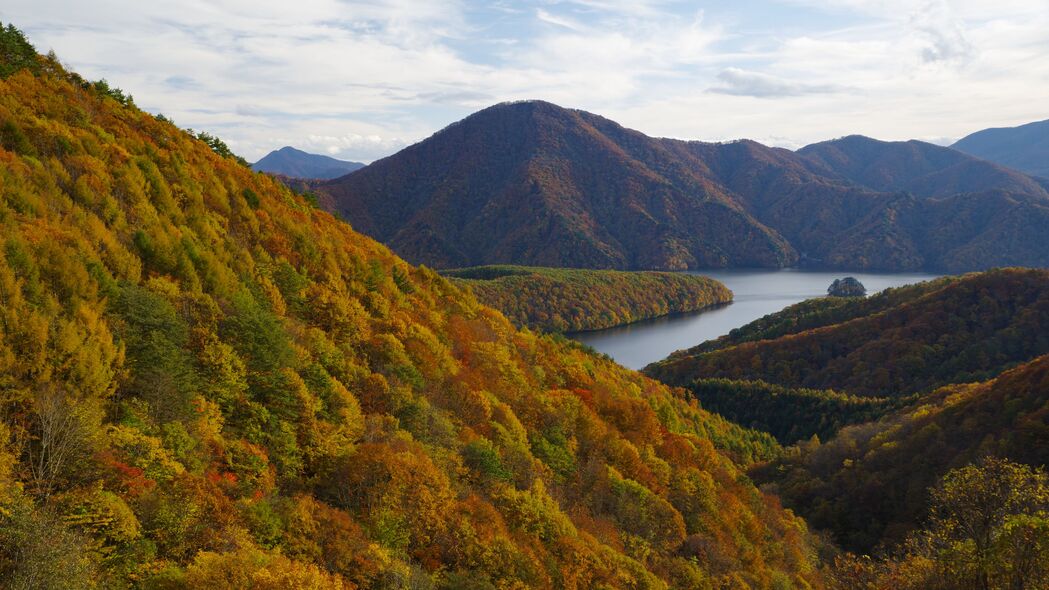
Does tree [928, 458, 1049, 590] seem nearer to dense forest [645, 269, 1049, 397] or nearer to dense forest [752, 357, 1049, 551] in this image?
dense forest [752, 357, 1049, 551]

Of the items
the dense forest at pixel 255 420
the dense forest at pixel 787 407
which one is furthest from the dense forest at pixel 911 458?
the dense forest at pixel 787 407

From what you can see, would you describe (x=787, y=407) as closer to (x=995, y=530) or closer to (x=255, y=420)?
(x=995, y=530)

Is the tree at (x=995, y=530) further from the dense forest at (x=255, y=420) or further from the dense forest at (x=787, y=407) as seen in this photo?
the dense forest at (x=787, y=407)

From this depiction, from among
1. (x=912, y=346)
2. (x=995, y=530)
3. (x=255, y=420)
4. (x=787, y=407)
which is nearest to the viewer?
(x=995, y=530)

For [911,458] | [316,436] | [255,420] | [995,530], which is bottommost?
[911,458]

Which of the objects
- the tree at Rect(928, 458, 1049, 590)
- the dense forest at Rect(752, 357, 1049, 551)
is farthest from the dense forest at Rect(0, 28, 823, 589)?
the tree at Rect(928, 458, 1049, 590)

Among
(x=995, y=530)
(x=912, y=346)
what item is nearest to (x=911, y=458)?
(x=995, y=530)

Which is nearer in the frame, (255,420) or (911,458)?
(255,420)
